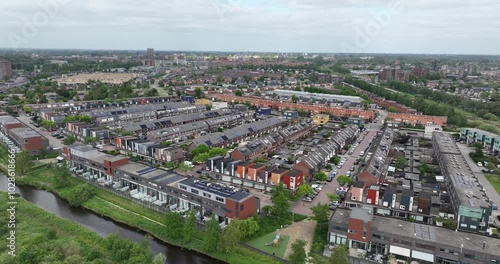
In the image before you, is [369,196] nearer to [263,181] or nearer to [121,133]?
[263,181]

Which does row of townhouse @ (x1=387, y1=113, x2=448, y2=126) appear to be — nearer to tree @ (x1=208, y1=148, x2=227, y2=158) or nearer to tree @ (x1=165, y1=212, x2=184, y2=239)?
tree @ (x1=208, y1=148, x2=227, y2=158)

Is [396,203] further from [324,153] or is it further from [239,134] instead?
[239,134]

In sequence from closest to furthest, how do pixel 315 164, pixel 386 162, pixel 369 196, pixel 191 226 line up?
pixel 191 226 < pixel 369 196 < pixel 315 164 < pixel 386 162

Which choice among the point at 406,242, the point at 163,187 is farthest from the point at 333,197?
the point at 163,187

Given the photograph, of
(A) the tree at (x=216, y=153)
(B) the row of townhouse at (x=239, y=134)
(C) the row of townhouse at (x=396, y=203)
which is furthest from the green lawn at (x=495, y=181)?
(B) the row of townhouse at (x=239, y=134)

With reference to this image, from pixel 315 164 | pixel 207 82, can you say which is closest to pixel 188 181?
pixel 315 164

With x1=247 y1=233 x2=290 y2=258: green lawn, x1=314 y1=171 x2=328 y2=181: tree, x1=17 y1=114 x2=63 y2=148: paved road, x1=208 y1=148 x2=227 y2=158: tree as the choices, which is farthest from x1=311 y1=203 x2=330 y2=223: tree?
x1=17 y1=114 x2=63 y2=148: paved road
